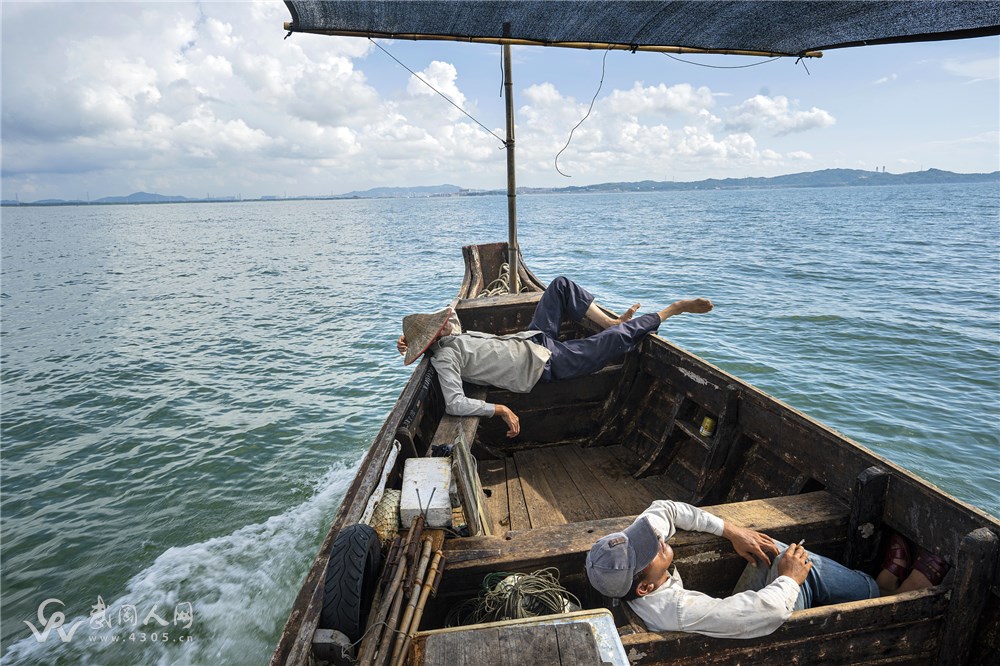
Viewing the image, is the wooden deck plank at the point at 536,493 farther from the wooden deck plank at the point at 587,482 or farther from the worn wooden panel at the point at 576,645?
the worn wooden panel at the point at 576,645

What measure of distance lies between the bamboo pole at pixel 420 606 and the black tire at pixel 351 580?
27 cm

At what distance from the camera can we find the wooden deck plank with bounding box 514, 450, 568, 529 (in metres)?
4.28

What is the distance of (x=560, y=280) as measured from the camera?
582cm

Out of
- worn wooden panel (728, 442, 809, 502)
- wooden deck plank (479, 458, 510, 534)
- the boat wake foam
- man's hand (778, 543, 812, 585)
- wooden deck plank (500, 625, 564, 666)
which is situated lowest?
the boat wake foam

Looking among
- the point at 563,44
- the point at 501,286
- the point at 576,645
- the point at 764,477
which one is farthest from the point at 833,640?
the point at 501,286

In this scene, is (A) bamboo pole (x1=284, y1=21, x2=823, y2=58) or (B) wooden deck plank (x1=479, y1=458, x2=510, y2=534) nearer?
(B) wooden deck plank (x1=479, y1=458, x2=510, y2=534)

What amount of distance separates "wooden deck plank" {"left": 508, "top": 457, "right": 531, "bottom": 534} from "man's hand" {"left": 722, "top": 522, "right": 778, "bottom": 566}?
1.64m

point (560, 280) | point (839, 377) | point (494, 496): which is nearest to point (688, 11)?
point (560, 280)

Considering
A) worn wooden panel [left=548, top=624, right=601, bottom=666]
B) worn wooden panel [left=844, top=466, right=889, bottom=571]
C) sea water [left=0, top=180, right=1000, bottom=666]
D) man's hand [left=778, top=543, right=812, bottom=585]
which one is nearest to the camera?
worn wooden panel [left=548, top=624, right=601, bottom=666]

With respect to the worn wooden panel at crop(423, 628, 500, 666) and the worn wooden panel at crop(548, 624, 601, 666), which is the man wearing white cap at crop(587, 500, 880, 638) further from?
the worn wooden panel at crop(423, 628, 500, 666)

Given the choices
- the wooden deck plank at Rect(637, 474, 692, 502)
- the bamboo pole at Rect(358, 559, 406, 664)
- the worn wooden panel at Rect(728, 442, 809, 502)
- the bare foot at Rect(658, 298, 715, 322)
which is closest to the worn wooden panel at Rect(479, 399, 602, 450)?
the wooden deck plank at Rect(637, 474, 692, 502)

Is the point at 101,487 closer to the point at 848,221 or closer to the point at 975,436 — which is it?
the point at 975,436

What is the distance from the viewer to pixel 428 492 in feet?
9.86

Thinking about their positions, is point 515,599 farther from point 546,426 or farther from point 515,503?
point 546,426
